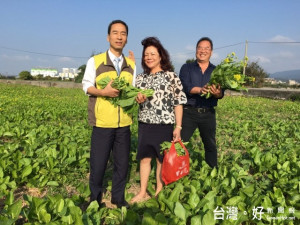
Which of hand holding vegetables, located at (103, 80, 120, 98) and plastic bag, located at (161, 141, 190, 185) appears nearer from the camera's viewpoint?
hand holding vegetables, located at (103, 80, 120, 98)

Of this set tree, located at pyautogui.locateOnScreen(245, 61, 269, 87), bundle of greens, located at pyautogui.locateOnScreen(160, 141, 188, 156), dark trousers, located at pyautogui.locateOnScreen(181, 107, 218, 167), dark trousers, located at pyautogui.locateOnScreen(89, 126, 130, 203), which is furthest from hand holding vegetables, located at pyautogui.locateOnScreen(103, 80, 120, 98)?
tree, located at pyautogui.locateOnScreen(245, 61, 269, 87)

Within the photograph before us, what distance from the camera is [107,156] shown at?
10.5 ft

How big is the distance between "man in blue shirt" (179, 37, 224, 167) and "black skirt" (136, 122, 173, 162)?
606 millimetres

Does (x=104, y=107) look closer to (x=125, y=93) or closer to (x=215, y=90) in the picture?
(x=125, y=93)

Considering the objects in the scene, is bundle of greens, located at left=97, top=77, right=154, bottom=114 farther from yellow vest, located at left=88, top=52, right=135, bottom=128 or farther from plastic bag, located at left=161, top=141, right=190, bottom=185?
plastic bag, located at left=161, top=141, right=190, bottom=185

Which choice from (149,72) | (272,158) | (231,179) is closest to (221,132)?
(272,158)

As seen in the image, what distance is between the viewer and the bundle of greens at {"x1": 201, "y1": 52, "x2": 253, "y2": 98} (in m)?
3.41

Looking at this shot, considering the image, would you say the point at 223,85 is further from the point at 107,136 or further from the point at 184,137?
the point at 107,136

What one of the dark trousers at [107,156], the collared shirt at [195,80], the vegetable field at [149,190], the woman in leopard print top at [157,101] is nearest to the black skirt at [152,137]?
the woman in leopard print top at [157,101]

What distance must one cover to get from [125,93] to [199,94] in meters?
1.31

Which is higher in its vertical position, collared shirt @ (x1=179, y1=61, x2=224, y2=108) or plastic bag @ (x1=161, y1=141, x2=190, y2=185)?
collared shirt @ (x1=179, y1=61, x2=224, y2=108)

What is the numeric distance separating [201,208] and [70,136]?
3.59 m

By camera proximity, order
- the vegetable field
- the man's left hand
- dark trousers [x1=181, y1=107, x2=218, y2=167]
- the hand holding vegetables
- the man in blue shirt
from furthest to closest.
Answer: dark trousers [x1=181, y1=107, x2=218, y2=167], the man in blue shirt, the man's left hand, the hand holding vegetables, the vegetable field

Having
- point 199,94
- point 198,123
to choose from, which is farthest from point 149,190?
point 199,94
